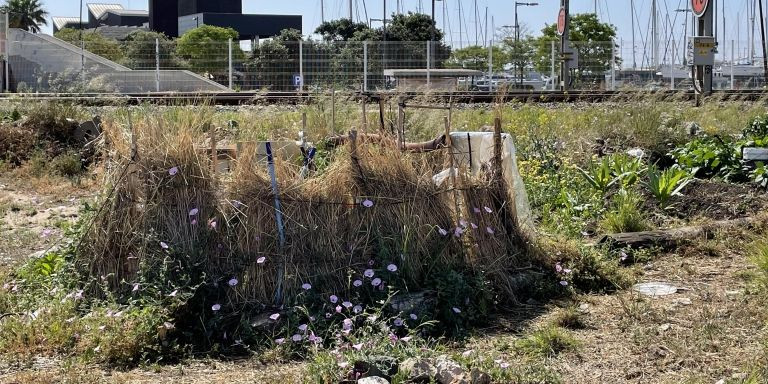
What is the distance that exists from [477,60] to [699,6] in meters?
14.5

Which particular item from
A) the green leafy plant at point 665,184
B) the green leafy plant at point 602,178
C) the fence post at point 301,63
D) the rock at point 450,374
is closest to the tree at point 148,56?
the fence post at point 301,63

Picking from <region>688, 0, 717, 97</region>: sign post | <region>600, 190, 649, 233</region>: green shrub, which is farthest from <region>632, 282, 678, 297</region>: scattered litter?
<region>688, 0, 717, 97</region>: sign post

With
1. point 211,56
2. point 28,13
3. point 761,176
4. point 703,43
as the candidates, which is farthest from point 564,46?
point 28,13

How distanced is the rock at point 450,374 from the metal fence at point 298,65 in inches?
884

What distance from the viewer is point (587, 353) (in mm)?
5383

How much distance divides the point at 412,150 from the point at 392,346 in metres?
2.17

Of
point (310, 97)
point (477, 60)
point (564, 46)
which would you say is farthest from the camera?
point (477, 60)

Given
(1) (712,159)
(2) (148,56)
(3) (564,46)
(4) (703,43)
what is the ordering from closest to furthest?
(1) (712,159)
(4) (703,43)
(3) (564,46)
(2) (148,56)

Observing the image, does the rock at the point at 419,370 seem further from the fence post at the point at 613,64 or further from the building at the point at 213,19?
the building at the point at 213,19

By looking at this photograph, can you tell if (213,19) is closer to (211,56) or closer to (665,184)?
(211,56)

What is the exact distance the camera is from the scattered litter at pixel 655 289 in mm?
6609

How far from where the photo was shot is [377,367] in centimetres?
482

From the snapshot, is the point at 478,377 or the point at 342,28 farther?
the point at 342,28

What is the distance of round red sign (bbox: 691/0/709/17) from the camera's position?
19047 millimetres
